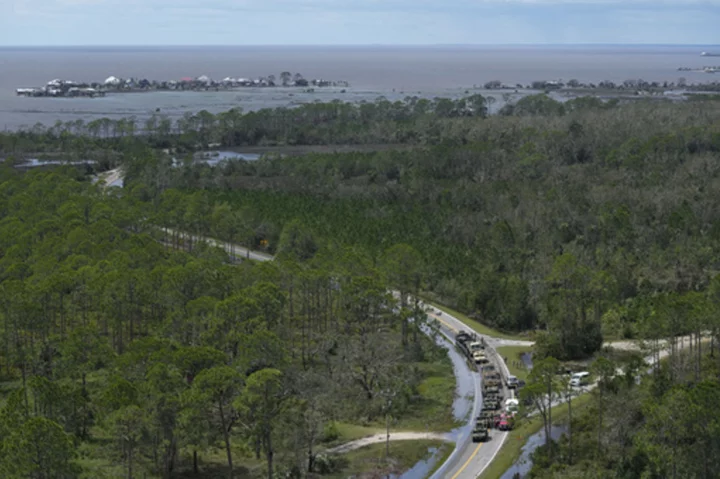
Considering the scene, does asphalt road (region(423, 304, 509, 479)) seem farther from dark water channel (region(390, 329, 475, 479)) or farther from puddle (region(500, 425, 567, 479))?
puddle (region(500, 425, 567, 479))

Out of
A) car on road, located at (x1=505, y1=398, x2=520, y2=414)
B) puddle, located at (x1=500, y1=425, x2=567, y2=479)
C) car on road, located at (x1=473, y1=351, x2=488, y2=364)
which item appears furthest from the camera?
car on road, located at (x1=473, y1=351, x2=488, y2=364)

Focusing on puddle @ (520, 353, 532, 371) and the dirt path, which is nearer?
the dirt path

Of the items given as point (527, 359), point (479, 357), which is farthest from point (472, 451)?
point (527, 359)

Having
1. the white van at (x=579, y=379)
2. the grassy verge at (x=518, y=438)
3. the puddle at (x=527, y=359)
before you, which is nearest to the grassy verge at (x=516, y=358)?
the puddle at (x=527, y=359)

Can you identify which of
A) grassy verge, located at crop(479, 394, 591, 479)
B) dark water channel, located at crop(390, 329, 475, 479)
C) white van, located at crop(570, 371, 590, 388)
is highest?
white van, located at crop(570, 371, 590, 388)

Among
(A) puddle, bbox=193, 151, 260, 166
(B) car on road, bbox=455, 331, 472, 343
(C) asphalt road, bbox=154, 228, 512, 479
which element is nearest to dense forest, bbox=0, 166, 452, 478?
(C) asphalt road, bbox=154, 228, 512, 479

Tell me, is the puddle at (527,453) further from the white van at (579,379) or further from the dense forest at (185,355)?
the dense forest at (185,355)
